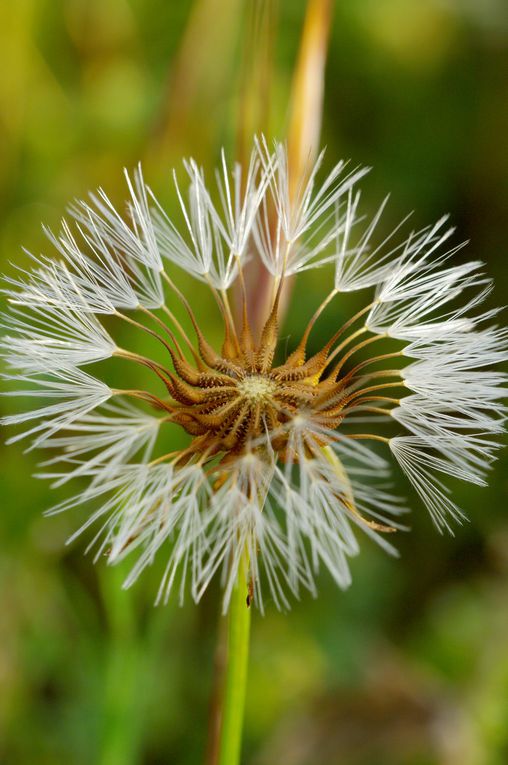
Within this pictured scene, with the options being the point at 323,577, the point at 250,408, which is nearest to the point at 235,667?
the point at 250,408

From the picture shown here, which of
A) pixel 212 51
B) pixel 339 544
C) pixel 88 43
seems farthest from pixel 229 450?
pixel 88 43

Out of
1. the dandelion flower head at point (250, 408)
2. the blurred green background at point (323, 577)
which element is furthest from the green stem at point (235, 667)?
the blurred green background at point (323, 577)

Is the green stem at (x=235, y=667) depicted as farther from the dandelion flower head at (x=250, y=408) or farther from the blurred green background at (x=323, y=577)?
the blurred green background at (x=323, y=577)

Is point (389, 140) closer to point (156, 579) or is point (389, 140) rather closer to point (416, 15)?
point (416, 15)

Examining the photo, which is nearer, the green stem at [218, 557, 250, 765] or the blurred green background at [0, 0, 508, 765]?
the green stem at [218, 557, 250, 765]

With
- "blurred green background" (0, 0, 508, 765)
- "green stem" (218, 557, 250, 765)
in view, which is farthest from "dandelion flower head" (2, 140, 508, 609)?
"blurred green background" (0, 0, 508, 765)

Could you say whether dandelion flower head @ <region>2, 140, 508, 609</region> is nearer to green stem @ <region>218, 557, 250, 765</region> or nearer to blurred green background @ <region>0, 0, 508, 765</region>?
green stem @ <region>218, 557, 250, 765</region>
